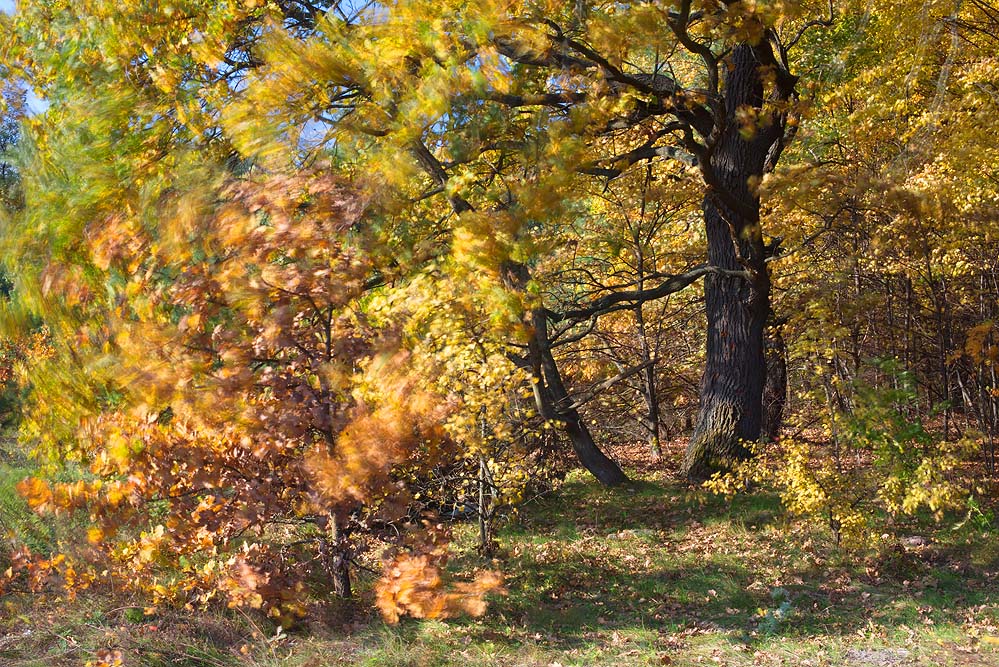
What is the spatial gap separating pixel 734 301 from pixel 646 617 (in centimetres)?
390

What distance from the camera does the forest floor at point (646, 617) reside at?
188 inches

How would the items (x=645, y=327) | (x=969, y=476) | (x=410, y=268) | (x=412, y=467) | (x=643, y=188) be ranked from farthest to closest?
1. (x=645, y=327)
2. (x=643, y=188)
3. (x=969, y=476)
4. (x=410, y=268)
5. (x=412, y=467)

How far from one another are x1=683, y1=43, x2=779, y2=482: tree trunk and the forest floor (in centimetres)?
112

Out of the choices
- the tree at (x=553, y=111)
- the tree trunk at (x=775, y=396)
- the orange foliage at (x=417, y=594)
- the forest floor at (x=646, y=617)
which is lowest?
the forest floor at (x=646, y=617)

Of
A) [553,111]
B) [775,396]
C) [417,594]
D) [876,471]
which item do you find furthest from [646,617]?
[775,396]

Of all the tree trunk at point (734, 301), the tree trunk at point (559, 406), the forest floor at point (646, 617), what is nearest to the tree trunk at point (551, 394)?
the tree trunk at point (559, 406)

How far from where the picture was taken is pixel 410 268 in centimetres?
633

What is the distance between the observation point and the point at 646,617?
567 cm

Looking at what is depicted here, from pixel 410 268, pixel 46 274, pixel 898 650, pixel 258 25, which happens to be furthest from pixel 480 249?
pixel 898 650

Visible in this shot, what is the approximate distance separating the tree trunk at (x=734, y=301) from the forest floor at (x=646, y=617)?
3.69 ft

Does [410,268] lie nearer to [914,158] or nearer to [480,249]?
[480,249]

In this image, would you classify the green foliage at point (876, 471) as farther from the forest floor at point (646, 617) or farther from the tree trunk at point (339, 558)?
the tree trunk at point (339, 558)

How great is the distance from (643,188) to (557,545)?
4053mm

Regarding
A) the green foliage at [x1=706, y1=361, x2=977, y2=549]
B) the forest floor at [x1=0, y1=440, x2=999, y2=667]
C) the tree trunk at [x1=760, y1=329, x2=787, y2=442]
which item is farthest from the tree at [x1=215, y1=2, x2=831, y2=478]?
the green foliage at [x1=706, y1=361, x2=977, y2=549]
